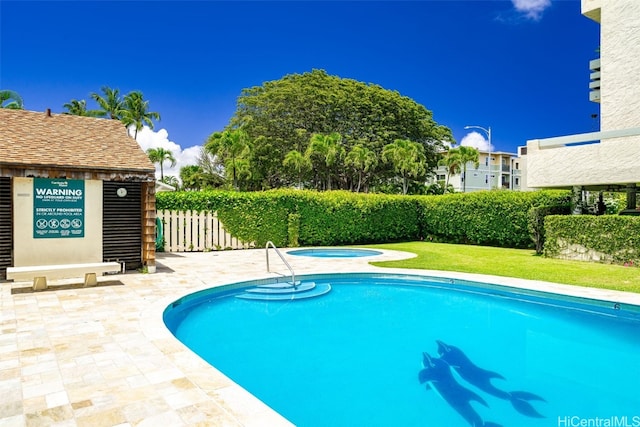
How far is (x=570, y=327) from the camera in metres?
7.80

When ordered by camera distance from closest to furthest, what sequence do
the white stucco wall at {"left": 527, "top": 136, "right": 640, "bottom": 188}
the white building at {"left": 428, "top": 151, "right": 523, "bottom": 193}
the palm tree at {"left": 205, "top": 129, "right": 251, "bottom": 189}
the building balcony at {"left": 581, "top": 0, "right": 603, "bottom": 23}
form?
the white stucco wall at {"left": 527, "top": 136, "right": 640, "bottom": 188}
the building balcony at {"left": 581, "top": 0, "right": 603, "bottom": 23}
the palm tree at {"left": 205, "top": 129, "right": 251, "bottom": 189}
the white building at {"left": 428, "top": 151, "right": 523, "bottom": 193}

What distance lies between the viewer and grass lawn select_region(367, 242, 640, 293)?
10516mm

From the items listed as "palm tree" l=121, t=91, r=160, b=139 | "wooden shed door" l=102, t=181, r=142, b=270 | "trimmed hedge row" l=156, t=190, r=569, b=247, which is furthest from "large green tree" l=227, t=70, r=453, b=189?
"wooden shed door" l=102, t=181, r=142, b=270

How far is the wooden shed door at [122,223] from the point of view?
35.7 ft

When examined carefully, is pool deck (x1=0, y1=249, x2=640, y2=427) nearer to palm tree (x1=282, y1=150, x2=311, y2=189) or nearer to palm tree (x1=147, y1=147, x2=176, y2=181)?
palm tree (x1=282, y1=150, x2=311, y2=189)

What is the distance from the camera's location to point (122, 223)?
36.5ft

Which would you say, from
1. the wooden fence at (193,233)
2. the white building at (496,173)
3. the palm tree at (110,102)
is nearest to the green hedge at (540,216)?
the wooden fence at (193,233)

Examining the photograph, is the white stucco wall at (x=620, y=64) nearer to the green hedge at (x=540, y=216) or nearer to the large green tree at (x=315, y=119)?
the green hedge at (x=540, y=216)

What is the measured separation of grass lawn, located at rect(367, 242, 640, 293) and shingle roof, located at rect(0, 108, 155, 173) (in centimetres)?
802

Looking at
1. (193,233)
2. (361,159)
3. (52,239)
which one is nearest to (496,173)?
(361,159)

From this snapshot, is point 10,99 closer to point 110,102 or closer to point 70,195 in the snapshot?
point 110,102

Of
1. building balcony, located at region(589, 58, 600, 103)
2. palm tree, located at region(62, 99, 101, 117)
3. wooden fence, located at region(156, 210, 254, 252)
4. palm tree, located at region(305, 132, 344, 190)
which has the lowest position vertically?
wooden fence, located at region(156, 210, 254, 252)

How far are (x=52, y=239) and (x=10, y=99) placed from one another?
2623 centimetres

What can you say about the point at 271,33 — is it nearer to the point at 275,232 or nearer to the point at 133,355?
the point at 275,232
